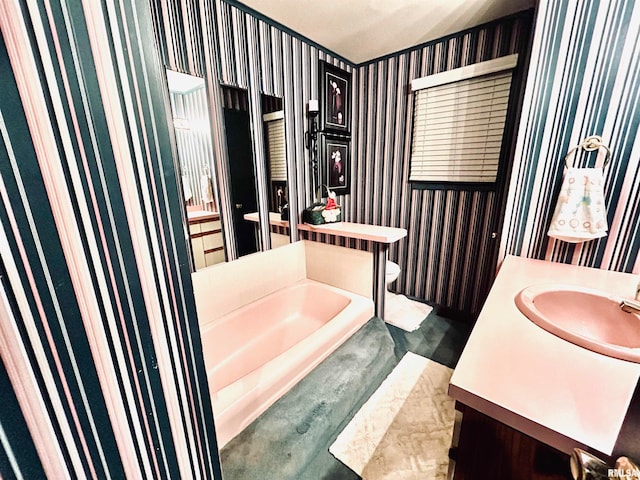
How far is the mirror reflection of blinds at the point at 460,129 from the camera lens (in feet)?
6.77

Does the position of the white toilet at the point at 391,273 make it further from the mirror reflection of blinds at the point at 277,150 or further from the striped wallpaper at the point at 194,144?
the striped wallpaper at the point at 194,144

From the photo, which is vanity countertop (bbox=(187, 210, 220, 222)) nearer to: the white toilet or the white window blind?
the white window blind

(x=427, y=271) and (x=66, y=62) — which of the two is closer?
(x=66, y=62)

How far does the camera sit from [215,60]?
169cm

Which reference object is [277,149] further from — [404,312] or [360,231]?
A: [404,312]

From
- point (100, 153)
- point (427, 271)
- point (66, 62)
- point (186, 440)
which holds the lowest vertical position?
point (427, 271)

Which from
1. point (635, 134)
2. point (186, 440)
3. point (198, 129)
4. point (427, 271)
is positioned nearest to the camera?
point (186, 440)

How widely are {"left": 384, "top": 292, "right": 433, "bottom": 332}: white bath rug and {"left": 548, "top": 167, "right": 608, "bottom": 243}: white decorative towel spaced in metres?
1.27

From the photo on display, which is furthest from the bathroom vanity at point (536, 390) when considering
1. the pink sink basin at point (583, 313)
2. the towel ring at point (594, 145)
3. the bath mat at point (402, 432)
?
the towel ring at point (594, 145)

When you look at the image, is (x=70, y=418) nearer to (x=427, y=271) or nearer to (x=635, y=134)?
(x=635, y=134)

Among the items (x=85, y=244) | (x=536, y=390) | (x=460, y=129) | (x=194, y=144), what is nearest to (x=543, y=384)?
(x=536, y=390)

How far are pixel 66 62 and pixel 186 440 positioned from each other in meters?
0.79

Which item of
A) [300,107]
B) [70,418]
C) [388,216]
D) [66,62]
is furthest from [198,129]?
[388,216]

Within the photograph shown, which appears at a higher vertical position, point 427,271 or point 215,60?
point 215,60
